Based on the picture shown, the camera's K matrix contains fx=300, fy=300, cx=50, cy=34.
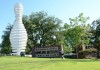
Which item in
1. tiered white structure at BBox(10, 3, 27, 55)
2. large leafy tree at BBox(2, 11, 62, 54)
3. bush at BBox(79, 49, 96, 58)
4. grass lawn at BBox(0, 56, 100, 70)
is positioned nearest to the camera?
grass lawn at BBox(0, 56, 100, 70)

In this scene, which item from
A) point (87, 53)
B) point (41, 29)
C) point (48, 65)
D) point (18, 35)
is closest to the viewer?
point (48, 65)

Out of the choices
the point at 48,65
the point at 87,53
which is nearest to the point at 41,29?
the point at 87,53

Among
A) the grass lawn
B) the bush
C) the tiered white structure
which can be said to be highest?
the tiered white structure

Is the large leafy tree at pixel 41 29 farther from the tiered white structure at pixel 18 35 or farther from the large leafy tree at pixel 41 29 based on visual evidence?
the tiered white structure at pixel 18 35

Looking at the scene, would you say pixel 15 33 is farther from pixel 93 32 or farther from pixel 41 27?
pixel 93 32

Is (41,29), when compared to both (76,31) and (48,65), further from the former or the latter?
(48,65)

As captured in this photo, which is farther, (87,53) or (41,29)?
(41,29)

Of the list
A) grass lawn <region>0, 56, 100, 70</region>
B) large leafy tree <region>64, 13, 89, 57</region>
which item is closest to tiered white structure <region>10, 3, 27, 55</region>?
large leafy tree <region>64, 13, 89, 57</region>

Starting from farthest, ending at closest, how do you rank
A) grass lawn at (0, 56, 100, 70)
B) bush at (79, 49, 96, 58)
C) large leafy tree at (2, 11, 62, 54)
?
large leafy tree at (2, 11, 62, 54) < bush at (79, 49, 96, 58) < grass lawn at (0, 56, 100, 70)

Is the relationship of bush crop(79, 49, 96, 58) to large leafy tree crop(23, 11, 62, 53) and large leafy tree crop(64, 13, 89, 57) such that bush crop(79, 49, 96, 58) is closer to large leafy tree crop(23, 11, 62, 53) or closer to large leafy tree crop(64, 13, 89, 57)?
large leafy tree crop(64, 13, 89, 57)

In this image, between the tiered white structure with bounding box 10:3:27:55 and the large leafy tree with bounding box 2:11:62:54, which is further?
the large leafy tree with bounding box 2:11:62:54

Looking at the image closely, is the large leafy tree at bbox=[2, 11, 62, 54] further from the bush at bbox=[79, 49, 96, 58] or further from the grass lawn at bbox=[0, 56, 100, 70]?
the grass lawn at bbox=[0, 56, 100, 70]

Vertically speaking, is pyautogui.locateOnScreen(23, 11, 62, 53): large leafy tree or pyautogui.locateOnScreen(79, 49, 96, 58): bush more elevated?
pyautogui.locateOnScreen(23, 11, 62, 53): large leafy tree

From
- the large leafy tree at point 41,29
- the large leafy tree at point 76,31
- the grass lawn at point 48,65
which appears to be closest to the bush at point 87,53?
the large leafy tree at point 76,31
